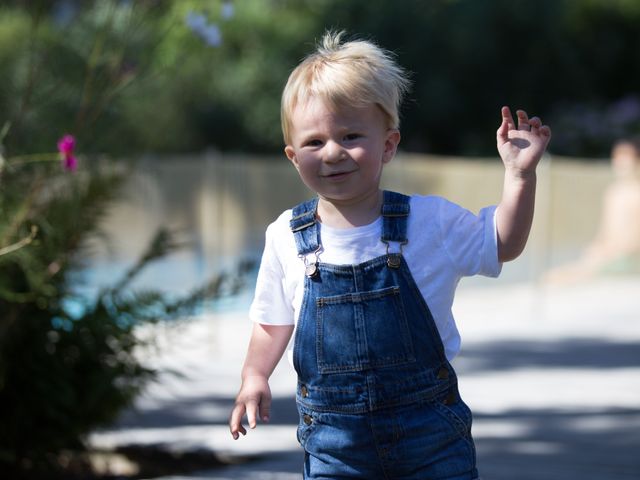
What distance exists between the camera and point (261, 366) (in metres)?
2.95

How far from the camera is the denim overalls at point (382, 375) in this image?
2760mm

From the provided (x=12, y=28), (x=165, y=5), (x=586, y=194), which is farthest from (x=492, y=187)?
(x=12, y=28)

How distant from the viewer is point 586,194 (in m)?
12.1

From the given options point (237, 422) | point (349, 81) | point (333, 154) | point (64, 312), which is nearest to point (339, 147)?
point (333, 154)

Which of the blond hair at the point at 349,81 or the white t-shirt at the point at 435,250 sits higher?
the blond hair at the point at 349,81

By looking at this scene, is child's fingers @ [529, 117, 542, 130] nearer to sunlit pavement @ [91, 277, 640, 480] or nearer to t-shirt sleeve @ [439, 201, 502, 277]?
t-shirt sleeve @ [439, 201, 502, 277]

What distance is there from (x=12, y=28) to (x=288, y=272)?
15002 mm

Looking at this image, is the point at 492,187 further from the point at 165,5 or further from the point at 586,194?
the point at 165,5

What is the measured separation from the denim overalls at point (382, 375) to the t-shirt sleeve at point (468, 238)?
2.9 inches

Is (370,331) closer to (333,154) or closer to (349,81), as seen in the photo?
(333,154)

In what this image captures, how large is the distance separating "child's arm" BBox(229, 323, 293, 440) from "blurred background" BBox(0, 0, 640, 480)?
1034mm

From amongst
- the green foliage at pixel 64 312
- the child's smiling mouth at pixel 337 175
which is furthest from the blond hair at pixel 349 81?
the green foliage at pixel 64 312

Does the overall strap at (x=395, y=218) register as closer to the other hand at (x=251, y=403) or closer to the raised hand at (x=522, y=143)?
the raised hand at (x=522, y=143)

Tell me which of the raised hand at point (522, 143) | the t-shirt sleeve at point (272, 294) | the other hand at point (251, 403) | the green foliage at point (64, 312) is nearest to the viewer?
the raised hand at point (522, 143)
